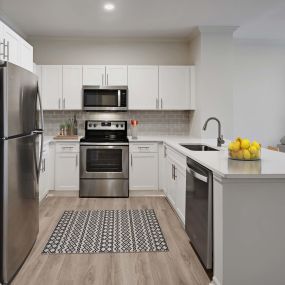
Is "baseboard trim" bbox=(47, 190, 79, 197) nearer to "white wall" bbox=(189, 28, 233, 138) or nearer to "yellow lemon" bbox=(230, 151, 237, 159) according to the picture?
"white wall" bbox=(189, 28, 233, 138)

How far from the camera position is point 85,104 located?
16.8 feet

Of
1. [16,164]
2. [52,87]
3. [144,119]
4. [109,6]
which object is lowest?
[16,164]

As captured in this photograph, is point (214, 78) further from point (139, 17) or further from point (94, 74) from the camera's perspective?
point (94, 74)

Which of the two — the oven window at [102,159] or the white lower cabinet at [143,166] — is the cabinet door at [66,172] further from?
the white lower cabinet at [143,166]

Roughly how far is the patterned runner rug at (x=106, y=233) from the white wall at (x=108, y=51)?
2.65m

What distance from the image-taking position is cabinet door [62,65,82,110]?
513 cm

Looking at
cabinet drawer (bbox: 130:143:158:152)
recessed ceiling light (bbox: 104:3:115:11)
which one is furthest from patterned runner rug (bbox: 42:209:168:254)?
recessed ceiling light (bbox: 104:3:115:11)

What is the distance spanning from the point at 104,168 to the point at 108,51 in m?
2.02

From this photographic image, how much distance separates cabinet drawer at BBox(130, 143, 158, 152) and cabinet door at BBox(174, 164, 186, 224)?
121cm

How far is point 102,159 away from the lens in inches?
193

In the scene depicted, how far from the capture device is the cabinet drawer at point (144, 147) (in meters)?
4.95

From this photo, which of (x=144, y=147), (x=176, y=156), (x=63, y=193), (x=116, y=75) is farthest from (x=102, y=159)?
(x=176, y=156)

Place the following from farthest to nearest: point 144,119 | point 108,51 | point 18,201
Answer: point 144,119 → point 108,51 → point 18,201

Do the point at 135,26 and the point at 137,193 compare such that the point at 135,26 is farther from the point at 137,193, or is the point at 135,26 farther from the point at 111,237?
the point at 111,237
